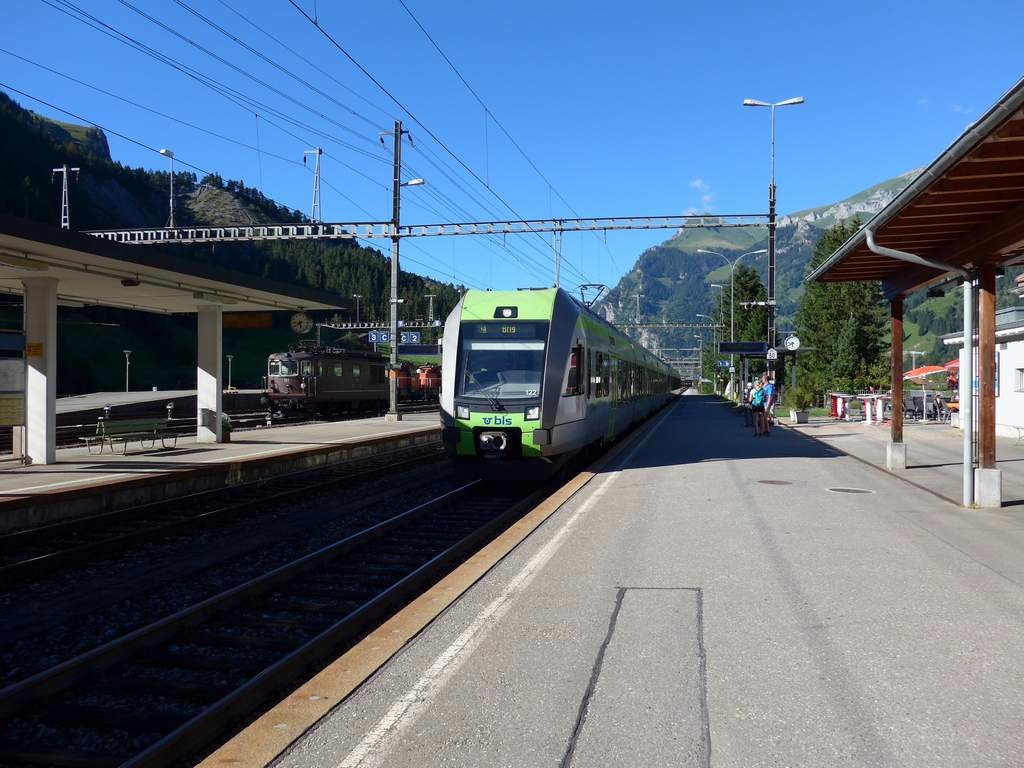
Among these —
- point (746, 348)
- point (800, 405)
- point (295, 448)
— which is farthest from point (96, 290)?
point (800, 405)

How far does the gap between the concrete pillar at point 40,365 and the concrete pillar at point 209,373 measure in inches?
220

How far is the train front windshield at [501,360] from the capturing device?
46.2 feet

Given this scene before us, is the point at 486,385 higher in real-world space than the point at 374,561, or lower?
higher

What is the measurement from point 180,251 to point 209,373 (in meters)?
108

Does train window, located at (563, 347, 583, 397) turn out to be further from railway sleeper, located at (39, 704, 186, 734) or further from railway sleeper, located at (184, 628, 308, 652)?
railway sleeper, located at (39, 704, 186, 734)

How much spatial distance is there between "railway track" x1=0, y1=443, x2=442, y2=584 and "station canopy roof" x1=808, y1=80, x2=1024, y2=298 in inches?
365

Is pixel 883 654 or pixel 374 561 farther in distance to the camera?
pixel 374 561

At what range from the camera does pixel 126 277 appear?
17625 millimetres

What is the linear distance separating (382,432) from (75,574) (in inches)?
673

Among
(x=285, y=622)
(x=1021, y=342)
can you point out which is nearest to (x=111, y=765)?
(x=285, y=622)

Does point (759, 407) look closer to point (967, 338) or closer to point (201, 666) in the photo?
point (967, 338)

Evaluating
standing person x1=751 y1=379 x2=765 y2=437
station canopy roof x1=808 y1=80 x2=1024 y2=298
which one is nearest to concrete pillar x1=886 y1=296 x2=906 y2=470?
station canopy roof x1=808 y1=80 x2=1024 y2=298

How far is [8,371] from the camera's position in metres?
15.3

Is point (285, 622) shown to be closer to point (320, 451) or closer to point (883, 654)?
point (883, 654)
